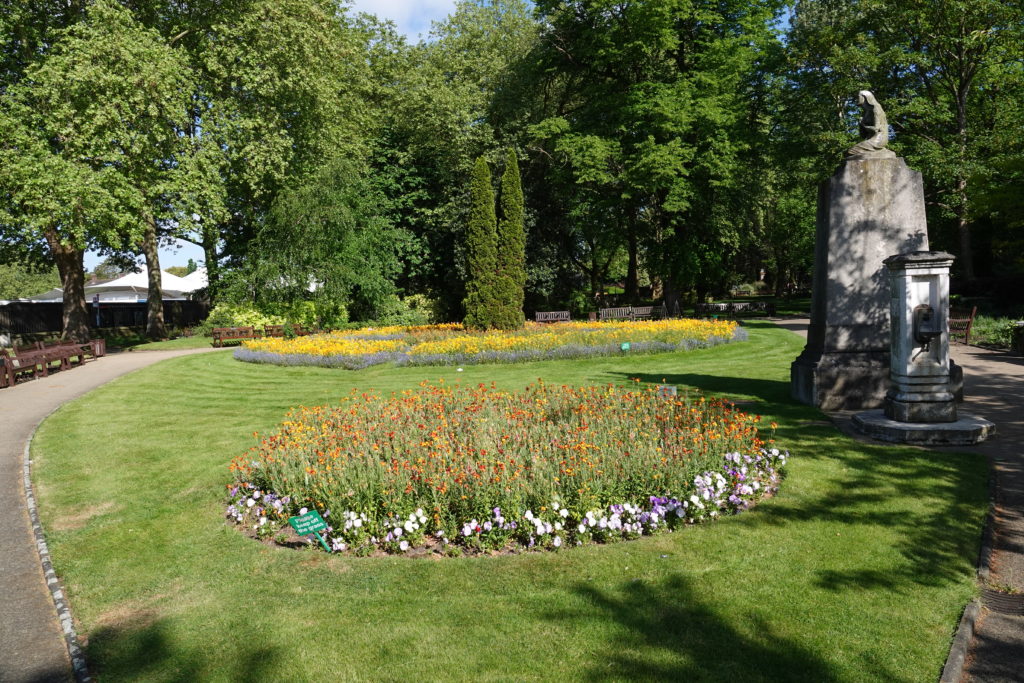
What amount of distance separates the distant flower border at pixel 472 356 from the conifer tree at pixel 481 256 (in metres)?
3.47

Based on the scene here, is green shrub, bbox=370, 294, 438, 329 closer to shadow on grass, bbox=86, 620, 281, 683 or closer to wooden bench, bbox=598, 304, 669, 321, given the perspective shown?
wooden bench, bbox=598, 304, 669, 321

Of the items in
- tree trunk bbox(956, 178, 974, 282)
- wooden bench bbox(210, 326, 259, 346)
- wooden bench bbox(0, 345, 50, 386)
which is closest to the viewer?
wooden bench bbox(0, 345, 50, 386)

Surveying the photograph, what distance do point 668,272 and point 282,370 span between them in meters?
17.2

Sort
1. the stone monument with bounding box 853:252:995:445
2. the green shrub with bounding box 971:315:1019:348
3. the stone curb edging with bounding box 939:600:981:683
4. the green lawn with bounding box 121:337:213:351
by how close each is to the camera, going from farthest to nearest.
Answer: the green lawn with bounding box 121:337:213:351
the green shrub with bounding box 971:315:1019:348
the stone monument with bounding box 853:252:995:445
the stone curb edging with bounding box 939:600:981:683

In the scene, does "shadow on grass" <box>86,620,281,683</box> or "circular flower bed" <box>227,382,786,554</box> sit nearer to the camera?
"shadow on grass" <box>86,620,281,683</box>

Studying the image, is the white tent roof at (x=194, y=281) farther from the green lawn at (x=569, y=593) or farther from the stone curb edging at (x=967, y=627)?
the stone curb edging at (x=967, y=627)

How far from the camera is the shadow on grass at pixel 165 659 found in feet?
11.8

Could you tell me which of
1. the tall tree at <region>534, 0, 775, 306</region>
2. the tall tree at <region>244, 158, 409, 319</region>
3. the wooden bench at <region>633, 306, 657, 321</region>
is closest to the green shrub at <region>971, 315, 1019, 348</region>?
the tall tree at <region>534, 0, 775, 306</region>

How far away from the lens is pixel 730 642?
3.65 metres

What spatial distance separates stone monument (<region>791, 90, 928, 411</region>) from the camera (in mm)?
9000

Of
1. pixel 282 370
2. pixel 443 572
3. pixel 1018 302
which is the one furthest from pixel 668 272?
pixel 443 572

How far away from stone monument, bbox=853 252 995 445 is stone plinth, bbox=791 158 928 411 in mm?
1438

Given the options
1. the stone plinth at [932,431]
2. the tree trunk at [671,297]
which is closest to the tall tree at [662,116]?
the tree trunk at [671,297]

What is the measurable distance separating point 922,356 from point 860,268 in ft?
6.63
